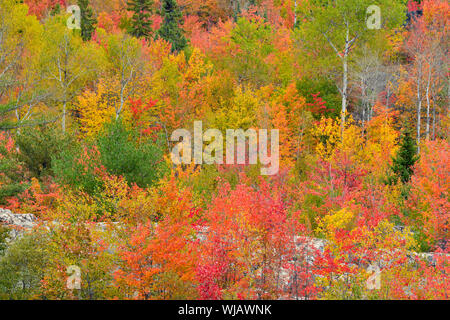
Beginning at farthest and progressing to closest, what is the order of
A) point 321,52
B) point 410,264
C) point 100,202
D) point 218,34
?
point 218,34 → point 321,52 → point 100,202 → point 410,264

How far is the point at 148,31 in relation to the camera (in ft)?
153

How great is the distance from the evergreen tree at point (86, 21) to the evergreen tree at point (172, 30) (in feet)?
23.5

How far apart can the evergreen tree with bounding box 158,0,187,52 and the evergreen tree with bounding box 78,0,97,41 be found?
23.5 feet

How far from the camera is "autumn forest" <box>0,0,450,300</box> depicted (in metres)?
11.5

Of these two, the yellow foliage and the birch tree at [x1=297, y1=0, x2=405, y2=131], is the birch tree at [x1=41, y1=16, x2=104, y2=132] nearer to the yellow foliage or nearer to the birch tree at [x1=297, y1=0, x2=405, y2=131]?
the yellow foliage

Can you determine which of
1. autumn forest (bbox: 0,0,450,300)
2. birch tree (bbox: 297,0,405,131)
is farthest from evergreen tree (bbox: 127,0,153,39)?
birch tree (bbox: 297,0,405,131)

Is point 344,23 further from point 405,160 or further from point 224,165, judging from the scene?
point 224,165

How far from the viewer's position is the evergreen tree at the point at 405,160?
24.0 meters

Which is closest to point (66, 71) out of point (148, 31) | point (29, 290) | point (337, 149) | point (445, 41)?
point (148, 31)

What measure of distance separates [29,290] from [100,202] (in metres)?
7.53

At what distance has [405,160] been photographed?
79.5 feet

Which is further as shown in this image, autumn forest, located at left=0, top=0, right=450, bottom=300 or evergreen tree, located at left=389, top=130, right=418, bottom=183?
evergreen tree, located at left=389, top=130, right=418, bottom=183

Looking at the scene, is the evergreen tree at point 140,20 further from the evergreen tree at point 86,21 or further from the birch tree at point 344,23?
the birch tree at point 344,23

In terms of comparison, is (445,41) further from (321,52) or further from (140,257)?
(140,257)
